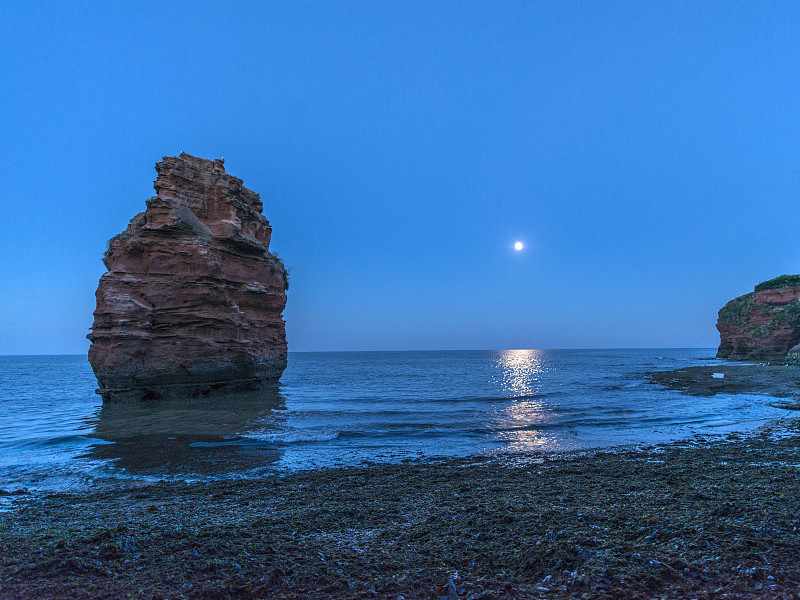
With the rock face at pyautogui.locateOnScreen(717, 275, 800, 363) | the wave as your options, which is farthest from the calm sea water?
the rock face at pyautogui.locateOnScreen(717, 275, 800, 363)

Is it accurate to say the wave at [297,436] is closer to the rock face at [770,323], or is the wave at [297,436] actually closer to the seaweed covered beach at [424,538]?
the seaweed covered beach at [424,538]

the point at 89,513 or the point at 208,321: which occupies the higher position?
the point at 208,321

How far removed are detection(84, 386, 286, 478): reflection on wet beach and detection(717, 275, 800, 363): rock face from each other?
71961 mm

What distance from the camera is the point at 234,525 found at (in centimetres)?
639

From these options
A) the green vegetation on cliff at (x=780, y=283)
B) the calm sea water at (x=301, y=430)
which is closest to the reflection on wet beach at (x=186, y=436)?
the calm sea water at (x=301, y=430)

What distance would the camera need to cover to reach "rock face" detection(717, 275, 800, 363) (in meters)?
63.8

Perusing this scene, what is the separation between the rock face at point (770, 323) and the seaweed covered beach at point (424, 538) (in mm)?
69872

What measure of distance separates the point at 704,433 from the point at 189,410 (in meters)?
24.7

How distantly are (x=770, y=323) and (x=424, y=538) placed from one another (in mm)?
88234

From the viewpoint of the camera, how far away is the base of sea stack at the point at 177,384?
2536 cm

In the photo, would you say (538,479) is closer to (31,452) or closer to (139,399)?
(31,452)

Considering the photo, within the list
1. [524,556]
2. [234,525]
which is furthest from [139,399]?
[524,556]

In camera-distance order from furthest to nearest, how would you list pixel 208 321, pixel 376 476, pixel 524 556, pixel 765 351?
pixel 765 351 → pixel 208 321 → pixel 376 476 → pixel 524 556

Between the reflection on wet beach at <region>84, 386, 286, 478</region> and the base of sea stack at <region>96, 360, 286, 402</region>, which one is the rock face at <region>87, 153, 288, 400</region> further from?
the reflection on wet beach at <region>84, 386, 286, 478</region>
